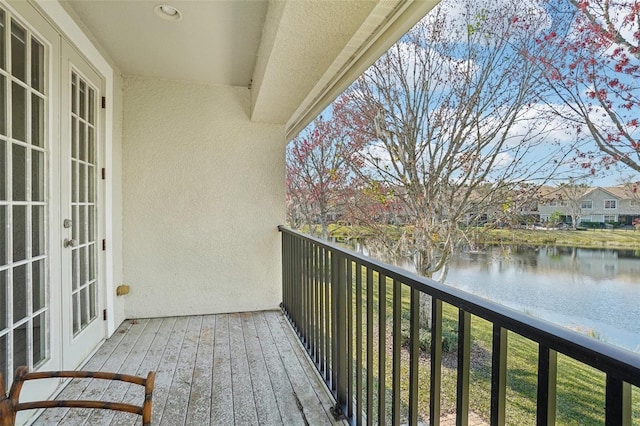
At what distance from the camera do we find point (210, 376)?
2.28m

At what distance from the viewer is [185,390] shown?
2.11 m

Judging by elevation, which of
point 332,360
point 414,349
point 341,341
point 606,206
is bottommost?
point 332,360

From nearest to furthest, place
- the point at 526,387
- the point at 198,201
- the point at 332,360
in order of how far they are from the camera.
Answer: the point at 526,387 → the point at 332,360 → the point at 198,201

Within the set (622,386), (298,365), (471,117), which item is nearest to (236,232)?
(298,365)

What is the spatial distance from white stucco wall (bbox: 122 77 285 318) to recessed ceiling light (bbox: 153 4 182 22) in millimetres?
1212

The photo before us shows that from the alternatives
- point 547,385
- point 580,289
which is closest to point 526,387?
point 580,289

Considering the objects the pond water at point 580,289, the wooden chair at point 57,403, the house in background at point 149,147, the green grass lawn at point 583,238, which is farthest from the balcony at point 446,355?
the house in background at point 149,147

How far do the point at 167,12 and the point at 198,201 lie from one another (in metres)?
1.80

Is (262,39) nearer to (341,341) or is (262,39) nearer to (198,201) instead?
(198,201)

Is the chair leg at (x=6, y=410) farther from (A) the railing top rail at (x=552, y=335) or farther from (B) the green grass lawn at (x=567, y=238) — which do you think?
(B) the green grass lawn at (x=567, y=238)

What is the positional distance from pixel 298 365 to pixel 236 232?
66.2 inches

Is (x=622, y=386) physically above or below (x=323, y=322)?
above

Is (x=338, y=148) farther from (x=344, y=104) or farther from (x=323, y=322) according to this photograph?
(x=323, y=322)

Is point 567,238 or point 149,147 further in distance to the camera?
point 149,147
